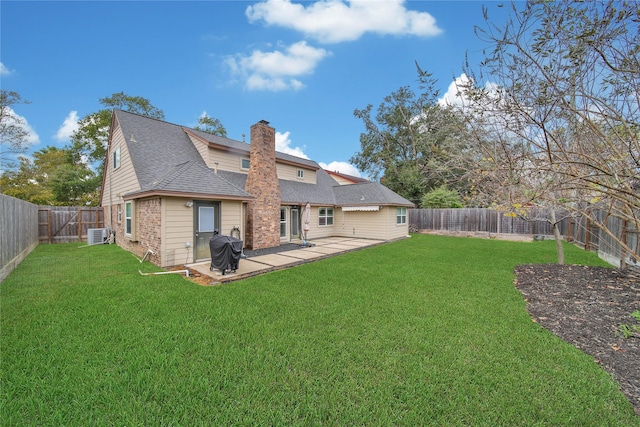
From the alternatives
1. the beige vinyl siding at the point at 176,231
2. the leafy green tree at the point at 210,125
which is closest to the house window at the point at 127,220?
the beige vinyl siding at the point at 176,231

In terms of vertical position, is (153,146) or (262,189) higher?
(153,146)

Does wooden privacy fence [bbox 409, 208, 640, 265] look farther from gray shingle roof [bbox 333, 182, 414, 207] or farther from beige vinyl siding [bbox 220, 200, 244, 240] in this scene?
beige vinyl siding [bbox 220, 200, 244, 240]

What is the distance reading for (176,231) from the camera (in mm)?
8742

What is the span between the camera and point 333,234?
60.8ft

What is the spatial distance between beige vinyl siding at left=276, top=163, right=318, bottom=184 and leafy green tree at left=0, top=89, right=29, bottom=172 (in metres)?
20.6

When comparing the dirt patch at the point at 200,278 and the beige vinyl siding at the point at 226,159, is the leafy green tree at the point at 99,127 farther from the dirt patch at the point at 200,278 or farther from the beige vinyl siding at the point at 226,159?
the dirt patch at the point at 200,278

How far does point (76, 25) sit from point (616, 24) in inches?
617

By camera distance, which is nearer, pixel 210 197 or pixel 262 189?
pixel 210 197

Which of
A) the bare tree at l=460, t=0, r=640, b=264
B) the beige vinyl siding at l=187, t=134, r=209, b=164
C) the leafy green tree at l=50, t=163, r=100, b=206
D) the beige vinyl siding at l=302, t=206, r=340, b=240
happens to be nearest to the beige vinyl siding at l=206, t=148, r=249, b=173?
the beige vinyl siding at l=187, t=134, r=209, b=164

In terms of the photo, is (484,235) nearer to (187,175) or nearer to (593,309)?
(593,309)

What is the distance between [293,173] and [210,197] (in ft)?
31.0

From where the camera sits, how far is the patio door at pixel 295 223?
50.4 ft

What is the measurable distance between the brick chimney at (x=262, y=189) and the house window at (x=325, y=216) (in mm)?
4705

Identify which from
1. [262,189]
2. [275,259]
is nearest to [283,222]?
[262,189]
